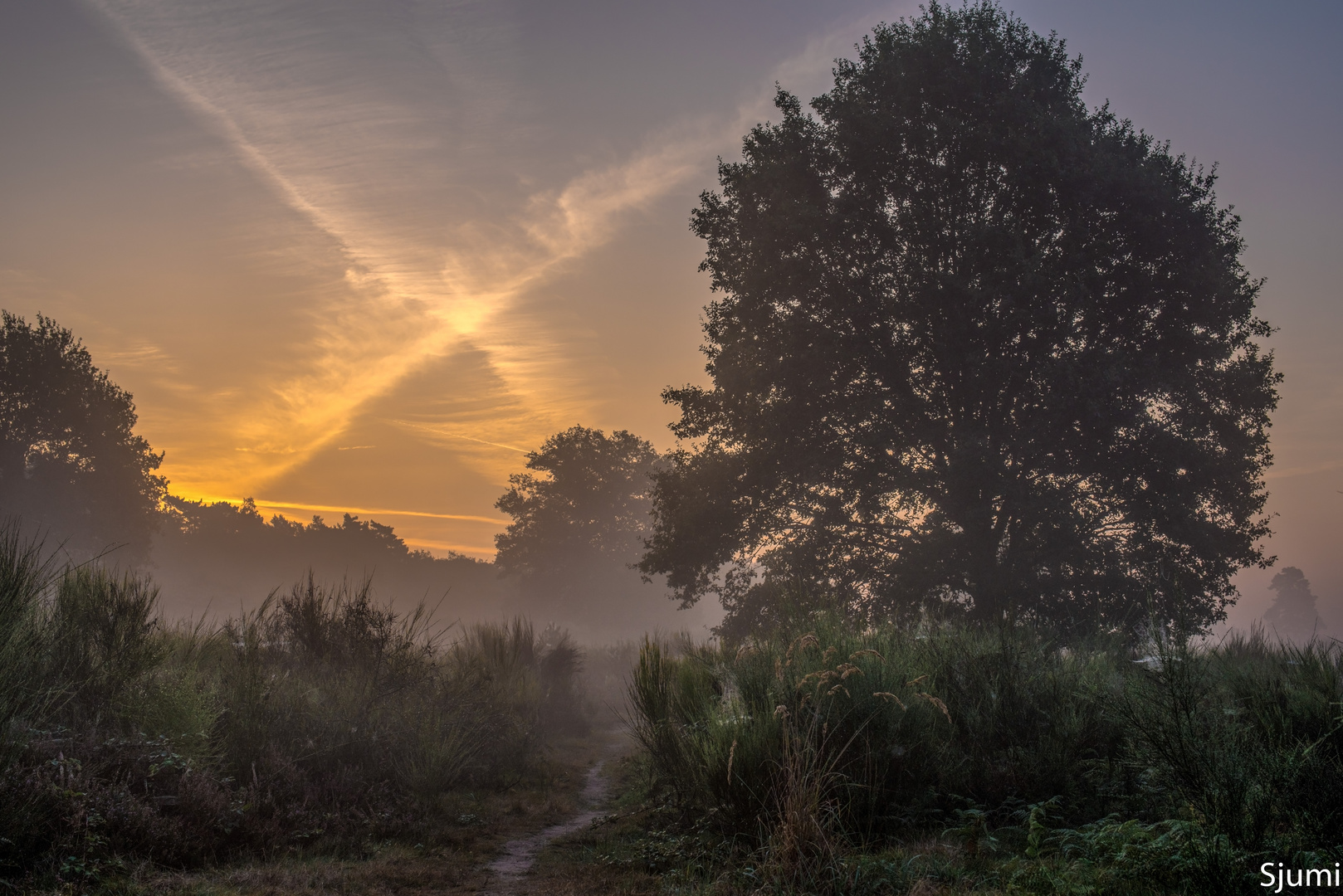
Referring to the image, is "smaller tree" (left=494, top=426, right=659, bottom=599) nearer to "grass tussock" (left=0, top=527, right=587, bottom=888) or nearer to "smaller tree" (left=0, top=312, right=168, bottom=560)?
"smaller tree" (left=0, top=312, right=168, bottom=560)

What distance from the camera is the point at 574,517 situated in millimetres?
46062

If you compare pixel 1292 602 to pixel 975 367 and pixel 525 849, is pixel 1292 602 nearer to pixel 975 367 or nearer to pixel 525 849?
pixel 975 367

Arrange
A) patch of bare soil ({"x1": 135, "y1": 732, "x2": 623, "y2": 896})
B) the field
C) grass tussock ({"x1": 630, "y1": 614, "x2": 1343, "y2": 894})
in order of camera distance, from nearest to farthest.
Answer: grass tussock ({"x1": 630, "y1": 614, "x2": 1343, "y2": 894})
the field
patch of bare soil ({"x1": 135, "y1": 732, "x2": 623, "y2": 896})

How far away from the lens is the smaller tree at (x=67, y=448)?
29.7 metres

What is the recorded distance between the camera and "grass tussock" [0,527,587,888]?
5.16 meters

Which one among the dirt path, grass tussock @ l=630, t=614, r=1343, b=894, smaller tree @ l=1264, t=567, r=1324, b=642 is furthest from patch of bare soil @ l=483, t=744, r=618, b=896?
smaller tree @ l=1264, t=567, r=1324, b=642

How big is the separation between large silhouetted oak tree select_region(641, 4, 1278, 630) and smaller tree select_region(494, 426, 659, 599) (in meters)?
29.7

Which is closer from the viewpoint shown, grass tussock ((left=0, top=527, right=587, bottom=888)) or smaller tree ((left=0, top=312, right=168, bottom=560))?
grass tussock ((left=0, top=527, right=587, bottom=888))

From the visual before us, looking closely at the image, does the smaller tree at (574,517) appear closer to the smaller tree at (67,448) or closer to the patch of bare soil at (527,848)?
the smaller tree at (67,448)

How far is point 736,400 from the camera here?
55.0 ft

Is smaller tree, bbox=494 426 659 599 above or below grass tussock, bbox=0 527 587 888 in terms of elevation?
above

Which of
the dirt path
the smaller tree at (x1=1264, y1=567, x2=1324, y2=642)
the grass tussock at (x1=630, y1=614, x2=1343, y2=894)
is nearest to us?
the grass tussock at (x1=630, y1=614, x2=1343, y2=894)

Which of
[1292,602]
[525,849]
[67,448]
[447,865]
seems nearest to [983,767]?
[525,849]

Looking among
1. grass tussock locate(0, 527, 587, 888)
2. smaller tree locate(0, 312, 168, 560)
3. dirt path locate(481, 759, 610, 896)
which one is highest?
smaller tree locate(0, 312, 168, 560)
